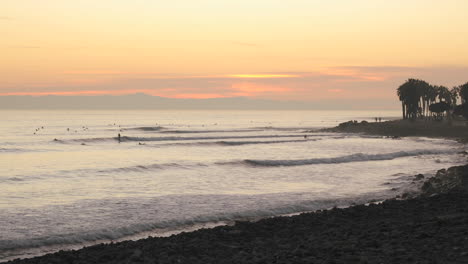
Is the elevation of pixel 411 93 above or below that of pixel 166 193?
above

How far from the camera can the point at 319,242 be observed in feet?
47.6

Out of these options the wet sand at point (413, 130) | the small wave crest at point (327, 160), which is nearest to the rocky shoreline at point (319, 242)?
the small wave crest at point (327, 160)

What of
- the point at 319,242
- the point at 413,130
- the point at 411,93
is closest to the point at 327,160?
the point at 319,242

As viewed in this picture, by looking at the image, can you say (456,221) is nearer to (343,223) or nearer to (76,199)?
(343,223)

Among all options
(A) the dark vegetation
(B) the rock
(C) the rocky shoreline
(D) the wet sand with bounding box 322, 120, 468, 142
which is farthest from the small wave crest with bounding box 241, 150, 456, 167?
(A) the dark vegetation

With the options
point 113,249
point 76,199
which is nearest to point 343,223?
point 113,249

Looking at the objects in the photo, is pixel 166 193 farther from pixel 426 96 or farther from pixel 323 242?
pixel 426 96

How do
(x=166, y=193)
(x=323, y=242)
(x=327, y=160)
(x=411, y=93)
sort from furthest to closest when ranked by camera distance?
(x=411, y=93) → (x=327, y=160) → (x=166, y=193) → (x=323, y=242)

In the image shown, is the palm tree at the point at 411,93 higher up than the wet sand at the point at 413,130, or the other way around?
the palm tree at the point at 411,93

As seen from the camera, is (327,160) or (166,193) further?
(327,160)

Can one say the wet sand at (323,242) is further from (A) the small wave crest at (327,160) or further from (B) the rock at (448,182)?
(A) the small wave crest at (327,160)

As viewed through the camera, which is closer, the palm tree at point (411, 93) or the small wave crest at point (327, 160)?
the small wave crest at point (327, 160)

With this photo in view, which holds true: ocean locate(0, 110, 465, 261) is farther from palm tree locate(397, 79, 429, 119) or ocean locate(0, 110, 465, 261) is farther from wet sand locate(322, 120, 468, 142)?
palm tree locate(397, 79, 429, 119)

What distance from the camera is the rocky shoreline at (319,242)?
12.6m
